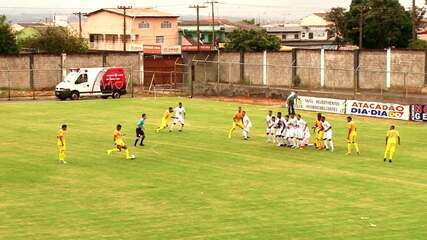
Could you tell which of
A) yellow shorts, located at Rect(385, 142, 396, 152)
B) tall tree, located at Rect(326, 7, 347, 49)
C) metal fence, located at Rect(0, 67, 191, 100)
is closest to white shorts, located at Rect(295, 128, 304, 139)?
yellow shorts, located at Rect(385, 142, 396, 152)

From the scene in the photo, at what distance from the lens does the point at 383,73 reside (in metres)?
71.1

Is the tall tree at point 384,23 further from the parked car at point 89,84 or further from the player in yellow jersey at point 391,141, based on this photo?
the player in yellow jersey at point 391,141

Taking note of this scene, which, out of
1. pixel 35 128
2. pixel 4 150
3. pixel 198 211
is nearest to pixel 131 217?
pixel 198 211

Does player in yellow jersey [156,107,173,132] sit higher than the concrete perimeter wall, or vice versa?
the concrete perimeter wall

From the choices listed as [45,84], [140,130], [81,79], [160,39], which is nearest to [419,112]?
[140,130]

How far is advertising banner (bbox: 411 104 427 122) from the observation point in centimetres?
5092

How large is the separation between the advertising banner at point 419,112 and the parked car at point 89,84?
27.1 meters

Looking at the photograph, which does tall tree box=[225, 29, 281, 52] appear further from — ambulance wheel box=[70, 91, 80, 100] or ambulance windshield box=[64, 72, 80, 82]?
ambulance wheel box=[70, 91, 80, 100]

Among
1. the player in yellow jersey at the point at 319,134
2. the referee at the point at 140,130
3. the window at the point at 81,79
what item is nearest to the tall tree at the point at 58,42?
the window at the point at 81,79

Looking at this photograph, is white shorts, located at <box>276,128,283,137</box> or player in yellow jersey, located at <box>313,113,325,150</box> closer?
player in yellow jersey, located at <box>313,113,325,150</box>

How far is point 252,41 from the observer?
10419 cm

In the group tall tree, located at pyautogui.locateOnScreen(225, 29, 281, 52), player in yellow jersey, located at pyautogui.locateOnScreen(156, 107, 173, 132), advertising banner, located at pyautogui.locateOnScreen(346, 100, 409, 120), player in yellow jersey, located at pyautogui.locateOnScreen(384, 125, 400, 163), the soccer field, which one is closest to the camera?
the soccer field

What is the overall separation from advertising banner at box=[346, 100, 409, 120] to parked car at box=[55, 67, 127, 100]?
21968 mm

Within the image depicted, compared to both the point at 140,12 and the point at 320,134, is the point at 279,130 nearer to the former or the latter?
the point at 320,134
